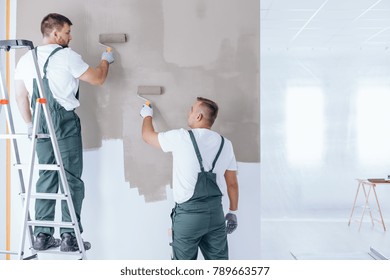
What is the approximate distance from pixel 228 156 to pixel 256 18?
1.07 m

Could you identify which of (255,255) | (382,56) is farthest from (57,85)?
(382,56)

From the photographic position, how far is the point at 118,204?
3.26 m

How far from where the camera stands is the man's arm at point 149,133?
112 inches

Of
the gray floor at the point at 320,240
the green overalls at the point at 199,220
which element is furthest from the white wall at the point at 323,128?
the green overalls at the point at 199,220

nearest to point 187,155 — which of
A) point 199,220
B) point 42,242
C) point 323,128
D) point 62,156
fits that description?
point 199,220

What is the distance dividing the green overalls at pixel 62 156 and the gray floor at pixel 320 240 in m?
2.36

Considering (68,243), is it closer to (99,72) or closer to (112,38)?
(99,72)

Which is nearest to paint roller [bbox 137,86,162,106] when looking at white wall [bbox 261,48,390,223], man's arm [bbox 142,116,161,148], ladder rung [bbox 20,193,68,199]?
man's arm [bbox 142,116,161,148]

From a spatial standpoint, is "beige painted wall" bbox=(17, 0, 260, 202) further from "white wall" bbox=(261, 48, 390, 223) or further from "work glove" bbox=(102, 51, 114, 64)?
"white wall" bbox=(261, 48, 390, 223)

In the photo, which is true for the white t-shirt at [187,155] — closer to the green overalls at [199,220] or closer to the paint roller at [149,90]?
the green overalls at [199,220]

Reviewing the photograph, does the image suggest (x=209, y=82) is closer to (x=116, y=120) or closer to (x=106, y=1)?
(x=116, y=120)

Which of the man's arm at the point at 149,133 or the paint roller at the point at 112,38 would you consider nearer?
the man's arm at the point at 149,133

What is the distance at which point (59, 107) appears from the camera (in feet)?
9.58

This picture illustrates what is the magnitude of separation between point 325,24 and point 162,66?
326 centimetres
